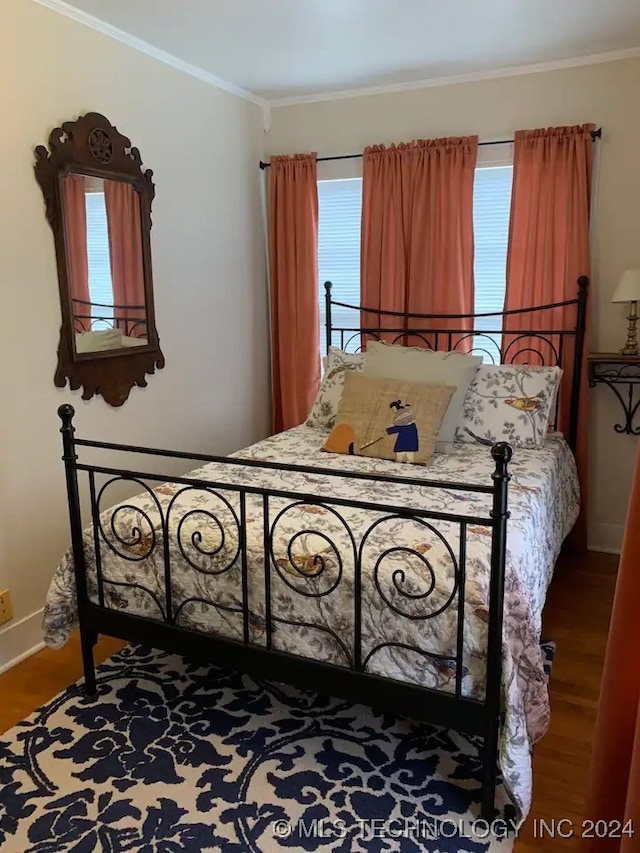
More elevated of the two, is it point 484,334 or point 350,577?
point 484,334

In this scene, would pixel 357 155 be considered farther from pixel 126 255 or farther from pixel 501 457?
pixel 501 457

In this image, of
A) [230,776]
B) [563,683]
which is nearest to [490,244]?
[563,683]

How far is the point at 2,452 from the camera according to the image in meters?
2.58

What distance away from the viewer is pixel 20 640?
271 centimetres

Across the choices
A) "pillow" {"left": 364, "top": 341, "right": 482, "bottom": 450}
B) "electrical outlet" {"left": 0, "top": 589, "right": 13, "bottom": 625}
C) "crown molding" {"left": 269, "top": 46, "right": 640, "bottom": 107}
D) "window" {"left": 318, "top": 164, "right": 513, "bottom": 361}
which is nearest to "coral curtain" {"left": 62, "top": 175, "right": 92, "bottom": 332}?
"electrical outlet" {"left": 0, "top": 589, "right": 13, "bottom": 625}

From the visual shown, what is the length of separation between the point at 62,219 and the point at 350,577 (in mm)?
1825

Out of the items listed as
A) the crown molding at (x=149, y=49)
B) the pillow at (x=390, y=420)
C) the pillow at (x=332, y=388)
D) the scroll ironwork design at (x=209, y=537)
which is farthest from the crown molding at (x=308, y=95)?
Answer: the scroll ironwork design at (x=209, y=537)

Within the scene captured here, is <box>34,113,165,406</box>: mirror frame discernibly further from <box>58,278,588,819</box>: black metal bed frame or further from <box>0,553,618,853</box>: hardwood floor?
<box>0,553,618,853</box>: hardwood floor

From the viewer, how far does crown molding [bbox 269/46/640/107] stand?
3229 mm

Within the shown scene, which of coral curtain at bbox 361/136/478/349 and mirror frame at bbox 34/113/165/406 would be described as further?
coral curtain at bbox 361/136/478/349

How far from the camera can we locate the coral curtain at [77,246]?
108 inches

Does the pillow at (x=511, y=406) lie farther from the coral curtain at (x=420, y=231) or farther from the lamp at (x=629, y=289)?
the coral curtain at (x=420, y=231)

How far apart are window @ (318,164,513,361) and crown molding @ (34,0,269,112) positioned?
65 cm

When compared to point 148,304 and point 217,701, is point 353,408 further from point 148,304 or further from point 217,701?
point 217,701
